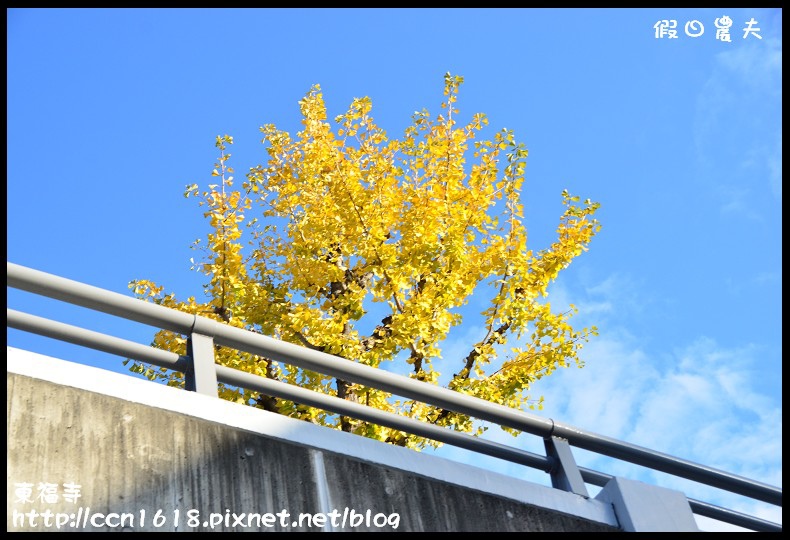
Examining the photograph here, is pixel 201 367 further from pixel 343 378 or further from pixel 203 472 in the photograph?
pixel 343 378

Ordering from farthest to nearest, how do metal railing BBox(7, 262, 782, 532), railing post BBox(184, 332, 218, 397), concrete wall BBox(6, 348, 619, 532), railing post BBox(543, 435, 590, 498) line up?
railing post BBox(543, 435, 590, 498) < railing post BBox(184, 332, 218, 397) < metal railing BBox(7, 262, 782, 532) < concrete wall BBox(6, 348, 619, 532)

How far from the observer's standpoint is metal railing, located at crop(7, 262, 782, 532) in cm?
336

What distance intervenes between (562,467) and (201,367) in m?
1.63

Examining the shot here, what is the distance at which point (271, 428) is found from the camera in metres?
3.41

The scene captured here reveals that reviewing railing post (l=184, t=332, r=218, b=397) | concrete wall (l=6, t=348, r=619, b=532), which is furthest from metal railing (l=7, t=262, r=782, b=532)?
concrete wall (l=6, t=348, r=619, b=532)

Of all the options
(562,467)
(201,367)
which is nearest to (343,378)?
(201,367)

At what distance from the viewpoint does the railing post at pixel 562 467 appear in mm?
3873

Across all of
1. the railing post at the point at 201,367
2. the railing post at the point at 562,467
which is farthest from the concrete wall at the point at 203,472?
the railing post at the point at 562,467

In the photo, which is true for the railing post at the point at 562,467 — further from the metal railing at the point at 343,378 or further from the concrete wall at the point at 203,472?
the concrete wall at the point at 203,472

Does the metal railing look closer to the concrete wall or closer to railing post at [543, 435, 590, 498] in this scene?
Result: railing post at [543, 435, 590, 498]

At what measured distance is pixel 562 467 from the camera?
3908 millimetres

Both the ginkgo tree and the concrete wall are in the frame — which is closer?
the concrete wall

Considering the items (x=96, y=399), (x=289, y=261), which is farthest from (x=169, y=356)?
(x=289, y=261)

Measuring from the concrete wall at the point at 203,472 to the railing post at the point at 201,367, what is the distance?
0.07 metres
